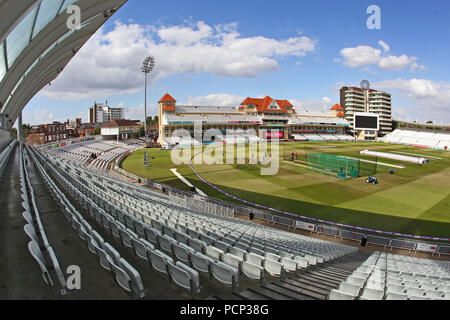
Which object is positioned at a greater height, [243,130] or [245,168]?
[243,130]

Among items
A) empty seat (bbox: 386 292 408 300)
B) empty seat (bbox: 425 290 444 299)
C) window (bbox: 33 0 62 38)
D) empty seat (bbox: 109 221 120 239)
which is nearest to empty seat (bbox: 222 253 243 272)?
empty seat (bbox: 109 221 120 239)

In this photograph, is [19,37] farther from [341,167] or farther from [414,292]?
[341,167]

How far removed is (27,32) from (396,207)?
85.5 ft

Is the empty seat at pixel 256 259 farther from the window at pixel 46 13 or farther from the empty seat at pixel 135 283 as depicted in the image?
the window at pixel 46 13

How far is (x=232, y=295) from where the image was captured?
4359 millimetres

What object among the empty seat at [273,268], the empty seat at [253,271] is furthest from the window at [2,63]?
the empty seat at [273,268]

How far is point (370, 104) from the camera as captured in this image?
432 ft

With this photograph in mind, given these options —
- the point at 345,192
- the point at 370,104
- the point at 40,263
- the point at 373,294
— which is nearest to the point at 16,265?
the point at 40,263

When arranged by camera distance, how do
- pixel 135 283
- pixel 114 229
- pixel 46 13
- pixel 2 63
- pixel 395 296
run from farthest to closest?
1. pixel 2 63
2. pixel 46 13
3. pixel 114 229
4. pixel 395 296
5. pixel 135 283

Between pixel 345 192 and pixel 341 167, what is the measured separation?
8.86 meters

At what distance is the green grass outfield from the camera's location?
18.8 meters
